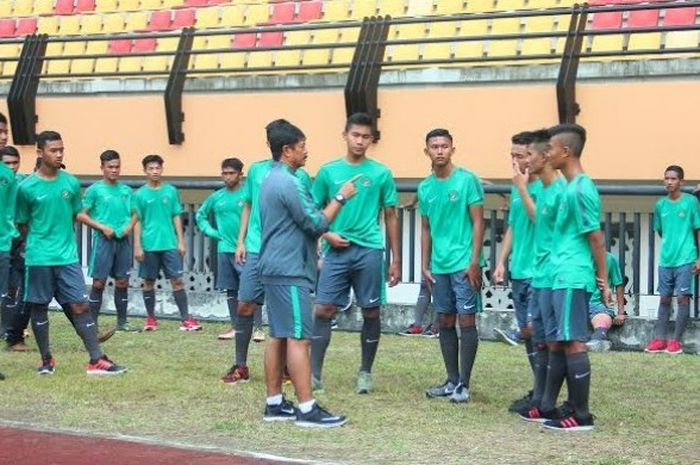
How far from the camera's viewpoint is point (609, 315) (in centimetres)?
1473

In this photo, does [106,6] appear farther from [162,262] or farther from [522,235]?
[522,235]

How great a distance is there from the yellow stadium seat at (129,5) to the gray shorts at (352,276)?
14.9 m

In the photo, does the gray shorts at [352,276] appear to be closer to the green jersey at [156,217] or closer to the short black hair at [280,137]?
the short black hair at [280,137]

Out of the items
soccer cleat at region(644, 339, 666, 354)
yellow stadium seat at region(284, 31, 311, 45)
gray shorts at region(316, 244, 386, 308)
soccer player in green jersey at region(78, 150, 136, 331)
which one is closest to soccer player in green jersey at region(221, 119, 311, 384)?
gray shorts at region(316, 244, 386, 308)

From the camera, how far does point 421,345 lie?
15.2 m

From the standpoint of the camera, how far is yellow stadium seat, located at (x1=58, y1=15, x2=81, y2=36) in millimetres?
25453

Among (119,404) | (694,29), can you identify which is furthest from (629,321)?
(119,404)

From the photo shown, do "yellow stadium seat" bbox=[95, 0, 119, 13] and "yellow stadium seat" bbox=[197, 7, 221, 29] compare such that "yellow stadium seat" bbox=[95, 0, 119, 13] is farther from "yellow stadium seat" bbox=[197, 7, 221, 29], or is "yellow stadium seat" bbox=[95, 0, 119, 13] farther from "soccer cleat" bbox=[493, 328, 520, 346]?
"soccer cleat" bbox=[493, 328, 520, 346]

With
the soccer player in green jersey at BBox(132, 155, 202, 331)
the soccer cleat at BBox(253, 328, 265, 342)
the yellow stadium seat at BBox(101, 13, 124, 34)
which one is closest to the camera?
the soccer cleat at BBox(253, 328, 265, 342)

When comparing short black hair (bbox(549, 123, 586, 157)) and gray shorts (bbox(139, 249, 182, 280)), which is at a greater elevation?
short black hair (bbox(549, 123, 586, 157))

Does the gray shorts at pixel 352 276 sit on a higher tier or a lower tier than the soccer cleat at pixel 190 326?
higher

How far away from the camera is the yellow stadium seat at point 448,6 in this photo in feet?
68.7

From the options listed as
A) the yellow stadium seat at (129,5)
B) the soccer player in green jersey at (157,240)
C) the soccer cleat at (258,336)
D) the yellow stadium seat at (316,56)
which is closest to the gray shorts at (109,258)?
the soccer player in green jersey at (157,240)

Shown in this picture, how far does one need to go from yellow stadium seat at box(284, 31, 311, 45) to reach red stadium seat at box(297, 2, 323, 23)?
1.65ft
